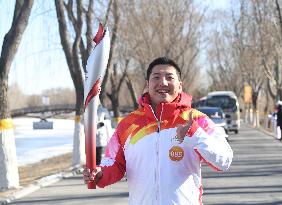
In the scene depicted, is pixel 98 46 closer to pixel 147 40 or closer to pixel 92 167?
pixel 92 167

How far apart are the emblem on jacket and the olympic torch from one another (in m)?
0.45

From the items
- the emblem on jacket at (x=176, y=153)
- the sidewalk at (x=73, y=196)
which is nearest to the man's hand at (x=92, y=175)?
the emblem on jacket at (x=176, y=153)

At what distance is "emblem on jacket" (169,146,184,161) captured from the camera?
3.53 m

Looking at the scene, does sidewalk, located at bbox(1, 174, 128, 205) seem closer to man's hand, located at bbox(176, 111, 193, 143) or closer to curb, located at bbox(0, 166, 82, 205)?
curb, located at bbox(0, 166, 82, 205)

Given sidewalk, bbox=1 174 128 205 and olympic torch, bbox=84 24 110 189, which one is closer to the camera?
olympic torch, bbox=84 24 110 189

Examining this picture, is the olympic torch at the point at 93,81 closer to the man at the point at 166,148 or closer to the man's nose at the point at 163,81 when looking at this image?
the man at the point at 166,148

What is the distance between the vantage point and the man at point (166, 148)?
11.5 ft

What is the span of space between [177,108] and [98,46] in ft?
1.97

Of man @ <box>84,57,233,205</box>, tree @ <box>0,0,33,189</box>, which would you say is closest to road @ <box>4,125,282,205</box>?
tree @ <box>0,0,33,189</box>

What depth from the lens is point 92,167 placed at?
355cm

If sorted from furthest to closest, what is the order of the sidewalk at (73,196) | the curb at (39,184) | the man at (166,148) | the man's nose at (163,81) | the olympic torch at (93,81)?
the curb at (39,184) < the sidewalk at (73,196) < the man's nose at (163,81) < the man at (166,148) < the olympic torch at (93,81)

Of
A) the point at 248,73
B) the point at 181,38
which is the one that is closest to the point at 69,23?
the point at 181,38

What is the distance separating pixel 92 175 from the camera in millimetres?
3551

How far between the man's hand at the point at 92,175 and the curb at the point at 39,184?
689 cm
